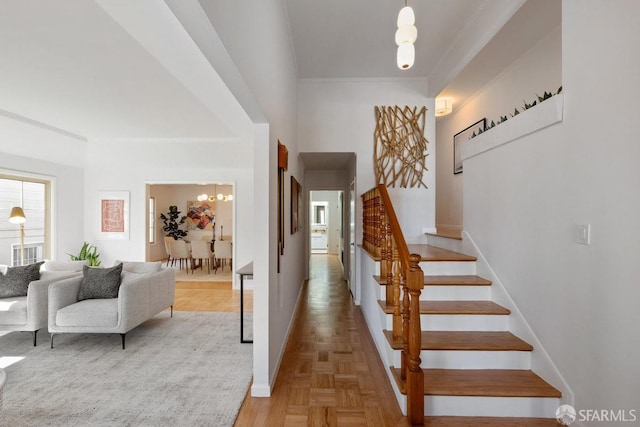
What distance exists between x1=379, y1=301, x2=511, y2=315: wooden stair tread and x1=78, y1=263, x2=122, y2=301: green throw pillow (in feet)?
10.1

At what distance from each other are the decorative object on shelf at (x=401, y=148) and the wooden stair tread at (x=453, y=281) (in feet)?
6.15

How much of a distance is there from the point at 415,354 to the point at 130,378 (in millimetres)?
2395

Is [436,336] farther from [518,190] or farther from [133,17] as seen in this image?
[133,17]

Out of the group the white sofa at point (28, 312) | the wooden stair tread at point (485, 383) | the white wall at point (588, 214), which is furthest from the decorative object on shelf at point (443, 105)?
the white sofa at point (28, 312)

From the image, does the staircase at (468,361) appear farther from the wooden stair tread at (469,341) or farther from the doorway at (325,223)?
the doorway at (325,223)

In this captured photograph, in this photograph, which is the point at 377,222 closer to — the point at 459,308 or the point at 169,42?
the point at 459,308

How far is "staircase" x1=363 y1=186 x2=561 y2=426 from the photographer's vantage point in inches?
76.6

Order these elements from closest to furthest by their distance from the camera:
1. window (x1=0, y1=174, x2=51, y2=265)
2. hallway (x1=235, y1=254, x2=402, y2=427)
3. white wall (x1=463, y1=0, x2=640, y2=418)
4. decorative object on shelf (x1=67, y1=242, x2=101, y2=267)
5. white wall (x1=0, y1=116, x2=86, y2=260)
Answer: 1. white wall (x1=463, y1=0, x2=640, y2=418)
2. hallway (x1=235, y1=254, x2=402, y2=427)
3. white wall (x1=0, y1=116, x2=86, y2=260)
4. window (x1=0, y1=174, x2=51, y2=265)
5. decorative object on shelf (x1=67, y1=242, x2=101, y2=267)

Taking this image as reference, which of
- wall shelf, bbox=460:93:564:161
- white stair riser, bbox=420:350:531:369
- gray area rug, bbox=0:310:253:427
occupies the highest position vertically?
wall shelf, bbox=460:93:564:161

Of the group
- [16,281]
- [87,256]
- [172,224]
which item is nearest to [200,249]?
[87,256]

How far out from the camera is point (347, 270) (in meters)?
6.11

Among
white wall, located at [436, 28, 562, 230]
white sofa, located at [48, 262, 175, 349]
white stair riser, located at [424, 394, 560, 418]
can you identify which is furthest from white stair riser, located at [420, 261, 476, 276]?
white sofa, located at [48, 262, 175, 349]

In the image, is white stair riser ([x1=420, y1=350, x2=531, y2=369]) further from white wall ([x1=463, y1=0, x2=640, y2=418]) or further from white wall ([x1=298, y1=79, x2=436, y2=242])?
Result: white wall ([x1=298, y1=79, x2=436, y2=242])

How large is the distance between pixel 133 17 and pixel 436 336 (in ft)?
9.19
